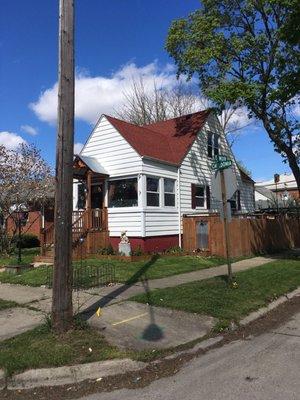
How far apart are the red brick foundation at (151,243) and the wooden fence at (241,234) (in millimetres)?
726

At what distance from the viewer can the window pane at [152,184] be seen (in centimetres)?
1858

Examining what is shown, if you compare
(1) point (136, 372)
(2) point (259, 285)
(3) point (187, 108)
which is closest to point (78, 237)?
(2) point (259, 285)

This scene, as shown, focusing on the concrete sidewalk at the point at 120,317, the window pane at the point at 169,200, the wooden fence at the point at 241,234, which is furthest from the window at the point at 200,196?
the concrete sidewalk at the point at 120,317

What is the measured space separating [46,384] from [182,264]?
1019 centimetres

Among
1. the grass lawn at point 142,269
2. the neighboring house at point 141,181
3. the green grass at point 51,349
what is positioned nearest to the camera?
the green grass at point 51,349

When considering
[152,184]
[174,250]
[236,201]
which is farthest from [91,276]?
[236,201]

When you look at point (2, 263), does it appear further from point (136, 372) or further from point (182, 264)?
point (136, 372)

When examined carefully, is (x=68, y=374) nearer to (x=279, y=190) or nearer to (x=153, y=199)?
(x=153, y=199)

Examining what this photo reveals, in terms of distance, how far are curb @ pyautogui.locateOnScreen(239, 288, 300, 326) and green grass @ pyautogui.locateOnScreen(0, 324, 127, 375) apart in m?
2.88

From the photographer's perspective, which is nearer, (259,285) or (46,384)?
(46,384)

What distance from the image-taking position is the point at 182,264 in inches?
612

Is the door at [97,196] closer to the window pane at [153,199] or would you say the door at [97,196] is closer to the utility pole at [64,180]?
the window pane at [153,199]

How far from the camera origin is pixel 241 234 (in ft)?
64.4

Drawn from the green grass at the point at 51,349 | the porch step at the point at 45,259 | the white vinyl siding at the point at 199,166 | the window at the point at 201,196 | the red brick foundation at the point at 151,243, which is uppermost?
the white vinyl siding at the point at 199,166
